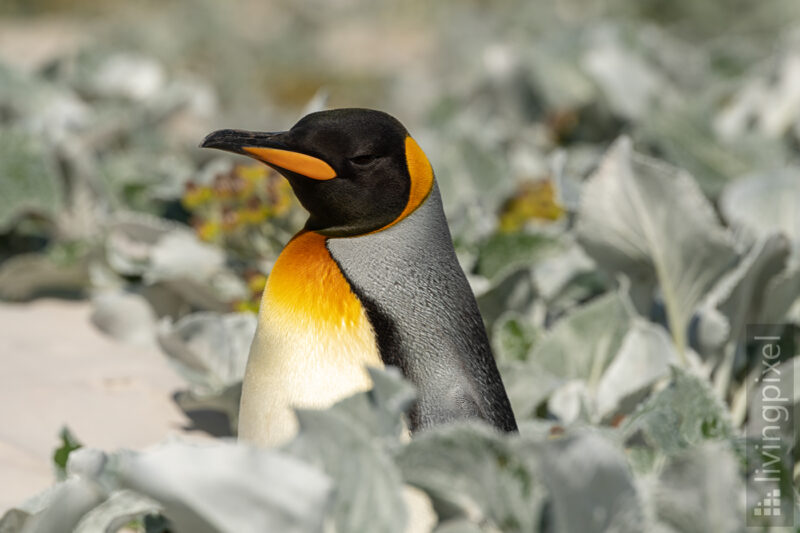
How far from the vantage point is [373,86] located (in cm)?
991

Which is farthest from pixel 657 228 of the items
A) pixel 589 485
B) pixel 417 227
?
pixel 589 485

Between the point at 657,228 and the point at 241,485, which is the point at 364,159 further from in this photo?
the point at 657,228

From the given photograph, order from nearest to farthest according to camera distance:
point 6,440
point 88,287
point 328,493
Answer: point 328,493
point 6,440
point 88,287

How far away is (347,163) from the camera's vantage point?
140cm

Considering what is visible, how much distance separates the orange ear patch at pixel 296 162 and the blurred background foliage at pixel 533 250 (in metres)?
0.46

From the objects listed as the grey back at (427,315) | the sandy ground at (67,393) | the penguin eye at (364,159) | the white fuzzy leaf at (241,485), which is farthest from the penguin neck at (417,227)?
the white fuzzy leaf at (241,485)

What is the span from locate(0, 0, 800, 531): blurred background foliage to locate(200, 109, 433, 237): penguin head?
1.46 feet

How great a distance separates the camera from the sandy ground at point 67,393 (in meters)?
1.74

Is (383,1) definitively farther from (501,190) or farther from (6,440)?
(6,440)

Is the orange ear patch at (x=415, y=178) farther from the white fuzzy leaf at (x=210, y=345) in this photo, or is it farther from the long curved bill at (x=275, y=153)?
the white fuzzy leaf at (x=210, y=345)

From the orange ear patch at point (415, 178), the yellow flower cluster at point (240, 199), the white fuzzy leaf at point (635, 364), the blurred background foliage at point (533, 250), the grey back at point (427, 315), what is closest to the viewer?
the blurred background foliage at point (533, 250)

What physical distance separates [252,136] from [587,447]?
2.48 feet

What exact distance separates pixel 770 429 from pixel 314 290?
953mm

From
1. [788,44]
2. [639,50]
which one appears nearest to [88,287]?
[639,50]
